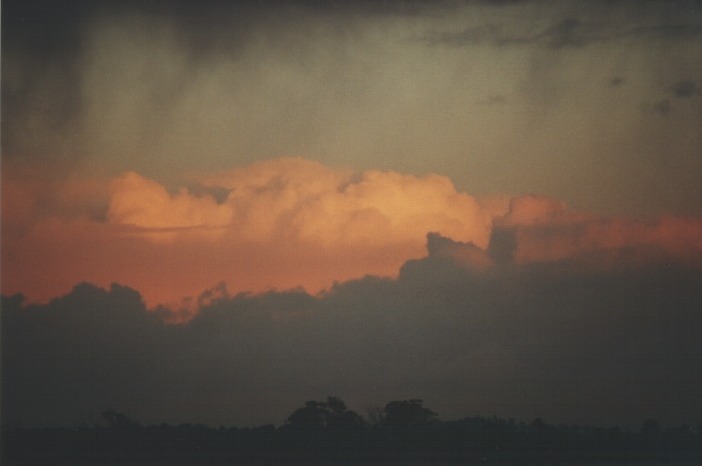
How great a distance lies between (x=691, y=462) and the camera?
65.9m

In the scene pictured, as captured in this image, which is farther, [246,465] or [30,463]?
[246,465]

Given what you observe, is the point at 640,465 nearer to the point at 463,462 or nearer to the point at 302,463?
the point at 463,462

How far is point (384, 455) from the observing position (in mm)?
65188

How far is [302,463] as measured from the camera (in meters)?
65.7

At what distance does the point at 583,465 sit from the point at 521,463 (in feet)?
12.3

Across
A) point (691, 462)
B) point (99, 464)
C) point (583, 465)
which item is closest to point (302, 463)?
point (99, 464)

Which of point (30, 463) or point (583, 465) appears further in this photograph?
point (583, 465)

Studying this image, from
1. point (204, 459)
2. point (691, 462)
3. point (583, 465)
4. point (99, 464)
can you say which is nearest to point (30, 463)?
point (99, 464)

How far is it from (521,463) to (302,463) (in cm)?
1338

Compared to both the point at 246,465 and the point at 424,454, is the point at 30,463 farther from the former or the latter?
the point at 424,454

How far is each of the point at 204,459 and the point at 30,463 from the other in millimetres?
10802

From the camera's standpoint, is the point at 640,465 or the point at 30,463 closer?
the point at 30,463

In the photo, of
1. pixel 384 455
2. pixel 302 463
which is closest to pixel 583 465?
pixel 384 455

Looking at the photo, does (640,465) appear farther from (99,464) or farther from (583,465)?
(99,464)
